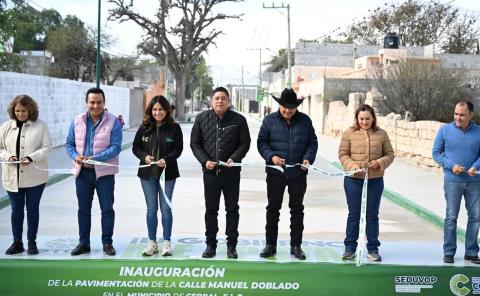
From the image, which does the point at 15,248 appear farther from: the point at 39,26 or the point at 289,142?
the point at 39,26

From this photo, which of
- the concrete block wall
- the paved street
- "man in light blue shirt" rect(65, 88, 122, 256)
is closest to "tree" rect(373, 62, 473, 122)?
the paved street

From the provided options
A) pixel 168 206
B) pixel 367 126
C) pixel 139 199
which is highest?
pixel 367 126

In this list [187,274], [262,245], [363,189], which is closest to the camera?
[187,274]

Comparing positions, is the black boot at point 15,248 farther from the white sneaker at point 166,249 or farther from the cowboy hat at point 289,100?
the cowboy hat at point 289,100

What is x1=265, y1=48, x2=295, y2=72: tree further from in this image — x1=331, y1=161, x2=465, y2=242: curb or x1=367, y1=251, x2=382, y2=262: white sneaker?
x1=367, y1=251, x2=382, y2=262: white sneaker

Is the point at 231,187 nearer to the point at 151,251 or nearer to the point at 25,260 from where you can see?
the point at 151,251

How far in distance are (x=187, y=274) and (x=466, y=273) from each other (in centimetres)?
260

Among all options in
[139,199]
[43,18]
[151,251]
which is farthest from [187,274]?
[43,18]

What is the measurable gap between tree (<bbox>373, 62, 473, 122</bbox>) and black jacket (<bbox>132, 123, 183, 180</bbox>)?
65.6 ft

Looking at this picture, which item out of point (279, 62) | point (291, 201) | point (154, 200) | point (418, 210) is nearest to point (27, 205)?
point (154, 200)

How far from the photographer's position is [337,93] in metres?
34.7

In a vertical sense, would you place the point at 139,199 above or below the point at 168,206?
below

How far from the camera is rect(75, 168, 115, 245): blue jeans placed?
6309mm

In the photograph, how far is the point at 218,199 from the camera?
20.6 feet
